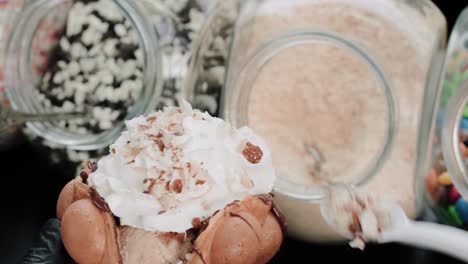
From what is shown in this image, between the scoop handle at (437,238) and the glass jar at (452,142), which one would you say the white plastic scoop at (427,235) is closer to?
the scoop handle at (437,238)

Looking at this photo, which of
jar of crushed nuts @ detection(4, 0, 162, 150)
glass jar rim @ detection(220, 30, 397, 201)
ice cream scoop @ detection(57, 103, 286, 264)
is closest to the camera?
ice cream scoop @ detection(57, 103, 286, 264)

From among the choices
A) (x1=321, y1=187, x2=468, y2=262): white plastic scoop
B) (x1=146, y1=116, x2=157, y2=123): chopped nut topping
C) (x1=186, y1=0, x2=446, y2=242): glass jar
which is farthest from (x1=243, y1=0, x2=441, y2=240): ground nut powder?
(x1=146, y1=116, x2=157, y2=123): chopped nut topping

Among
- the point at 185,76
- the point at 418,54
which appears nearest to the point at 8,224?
the point at 185,76

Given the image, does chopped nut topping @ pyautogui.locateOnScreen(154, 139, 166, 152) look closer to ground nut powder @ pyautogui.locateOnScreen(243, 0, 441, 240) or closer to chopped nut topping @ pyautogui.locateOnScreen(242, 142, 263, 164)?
chopped nut topping @ pyautogui.locateOnScreen(242, 142, 263, 164)

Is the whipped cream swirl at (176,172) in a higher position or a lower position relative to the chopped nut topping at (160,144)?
lower

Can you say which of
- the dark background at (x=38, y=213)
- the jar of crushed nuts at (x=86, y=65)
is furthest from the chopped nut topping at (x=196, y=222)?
the jar of crushed nuts at (x=86, y=65)

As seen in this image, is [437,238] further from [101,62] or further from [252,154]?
[101,62]

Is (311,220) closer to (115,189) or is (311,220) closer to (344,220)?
(344,220)
